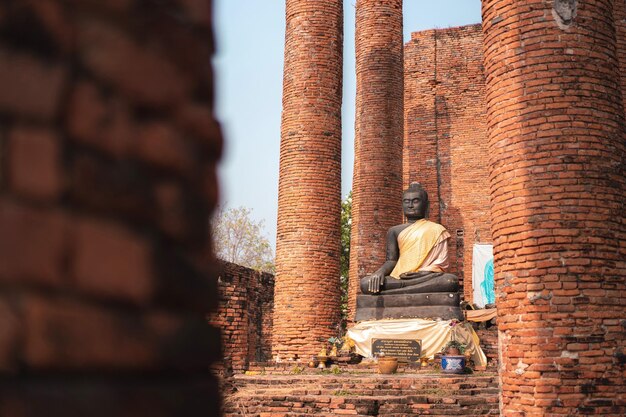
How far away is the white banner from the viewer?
23219 millimetres

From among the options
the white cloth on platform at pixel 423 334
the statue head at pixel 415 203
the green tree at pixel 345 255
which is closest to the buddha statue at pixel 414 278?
the statue head at pixel 415 203

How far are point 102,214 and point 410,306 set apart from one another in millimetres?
A: 13367

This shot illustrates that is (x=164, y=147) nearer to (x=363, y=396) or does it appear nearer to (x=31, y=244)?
(x=31, y=244)

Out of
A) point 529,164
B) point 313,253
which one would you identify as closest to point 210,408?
point 529,164

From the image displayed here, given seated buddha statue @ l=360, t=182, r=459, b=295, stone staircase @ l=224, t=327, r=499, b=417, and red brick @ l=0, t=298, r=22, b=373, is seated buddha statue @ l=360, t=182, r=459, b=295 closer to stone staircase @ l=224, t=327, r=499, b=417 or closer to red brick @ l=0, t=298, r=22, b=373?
stone staircase @ l=224, t=327, r=499, b=417

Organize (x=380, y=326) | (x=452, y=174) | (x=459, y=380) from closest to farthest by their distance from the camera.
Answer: (x=459, y=380)
(x=380, y=326)
(x=452, y=174)

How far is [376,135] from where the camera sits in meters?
21.0

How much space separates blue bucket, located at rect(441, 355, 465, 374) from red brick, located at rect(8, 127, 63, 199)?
10.8 meters

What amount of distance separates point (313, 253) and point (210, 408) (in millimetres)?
14247

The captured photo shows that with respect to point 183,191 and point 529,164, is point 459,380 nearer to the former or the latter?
point 529,164

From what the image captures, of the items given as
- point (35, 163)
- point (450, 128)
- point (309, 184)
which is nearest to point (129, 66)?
point (35, 163)

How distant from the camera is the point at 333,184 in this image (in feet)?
52.6

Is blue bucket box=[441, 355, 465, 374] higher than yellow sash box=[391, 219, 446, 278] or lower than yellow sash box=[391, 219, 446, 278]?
lower

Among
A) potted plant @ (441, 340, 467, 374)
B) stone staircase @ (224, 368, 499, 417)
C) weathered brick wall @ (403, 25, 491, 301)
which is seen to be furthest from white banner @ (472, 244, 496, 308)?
stone staircase @ (224, 368, 499, 417)
